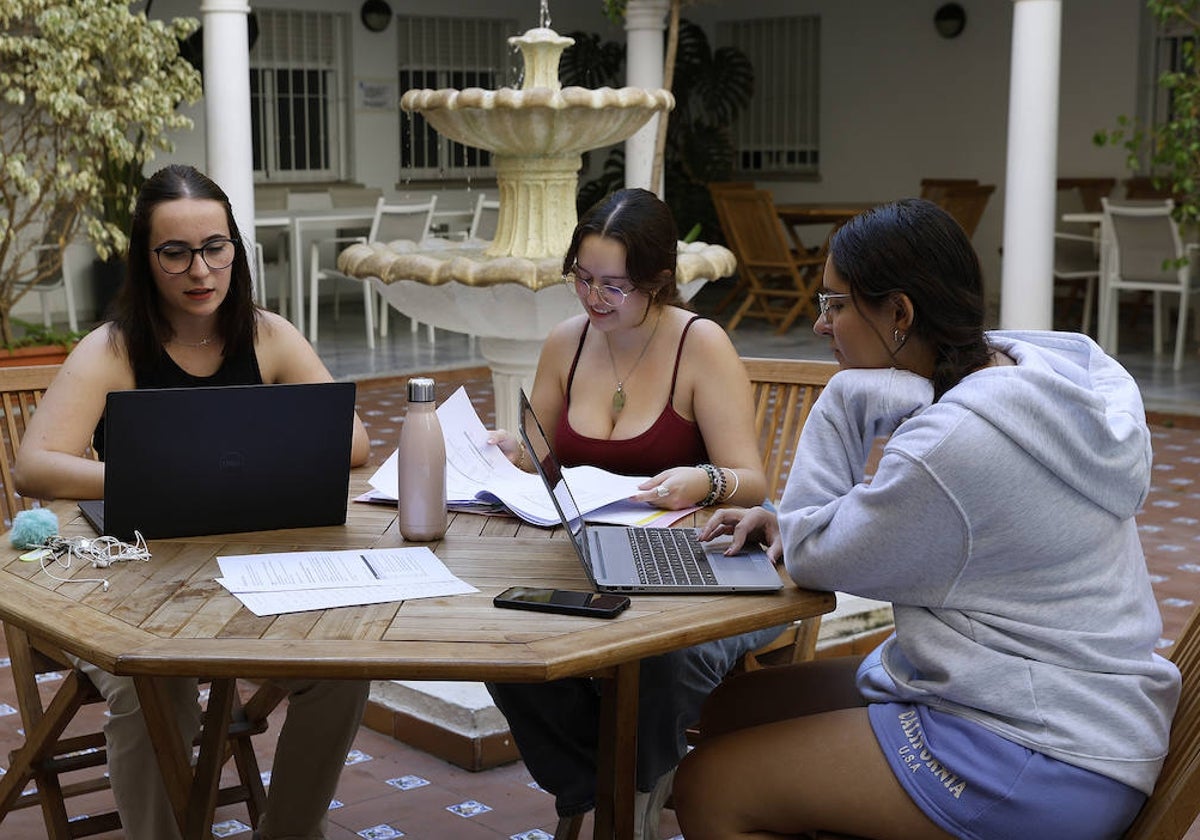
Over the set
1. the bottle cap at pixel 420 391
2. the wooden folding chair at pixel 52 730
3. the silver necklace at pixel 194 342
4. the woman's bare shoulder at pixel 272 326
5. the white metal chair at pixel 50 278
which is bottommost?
the wooden folding chair at pixel 52 730

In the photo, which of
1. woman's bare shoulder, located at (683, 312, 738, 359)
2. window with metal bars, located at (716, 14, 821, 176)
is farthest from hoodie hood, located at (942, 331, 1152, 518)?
window with metal bars, located at (716, 14, 821, 176)

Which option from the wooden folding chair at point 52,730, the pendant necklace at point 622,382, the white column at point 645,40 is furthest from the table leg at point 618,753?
the white column at point 645,40

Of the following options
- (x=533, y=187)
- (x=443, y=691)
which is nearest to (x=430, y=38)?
(x=533, y=187)

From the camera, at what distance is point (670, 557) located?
2311mm

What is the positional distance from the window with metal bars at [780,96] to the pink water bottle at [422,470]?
1342 cm

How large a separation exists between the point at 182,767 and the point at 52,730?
1.94 ft

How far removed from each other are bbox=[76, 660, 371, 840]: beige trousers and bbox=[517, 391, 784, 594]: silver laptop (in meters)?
0.59

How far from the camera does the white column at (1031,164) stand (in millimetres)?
8461

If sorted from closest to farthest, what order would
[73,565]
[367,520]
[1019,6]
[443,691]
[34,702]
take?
[73,565] → [367,520] → [34,702] → [443,691] → [1019,6]

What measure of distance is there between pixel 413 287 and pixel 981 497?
2.90m

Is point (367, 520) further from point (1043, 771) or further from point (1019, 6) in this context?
point (1019, 6)

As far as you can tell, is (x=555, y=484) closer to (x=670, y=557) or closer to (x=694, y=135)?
(x=670, y=557)

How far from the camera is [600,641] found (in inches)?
75.4

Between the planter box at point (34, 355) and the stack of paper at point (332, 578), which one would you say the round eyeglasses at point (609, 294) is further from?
the planter box at point (34, 355)
